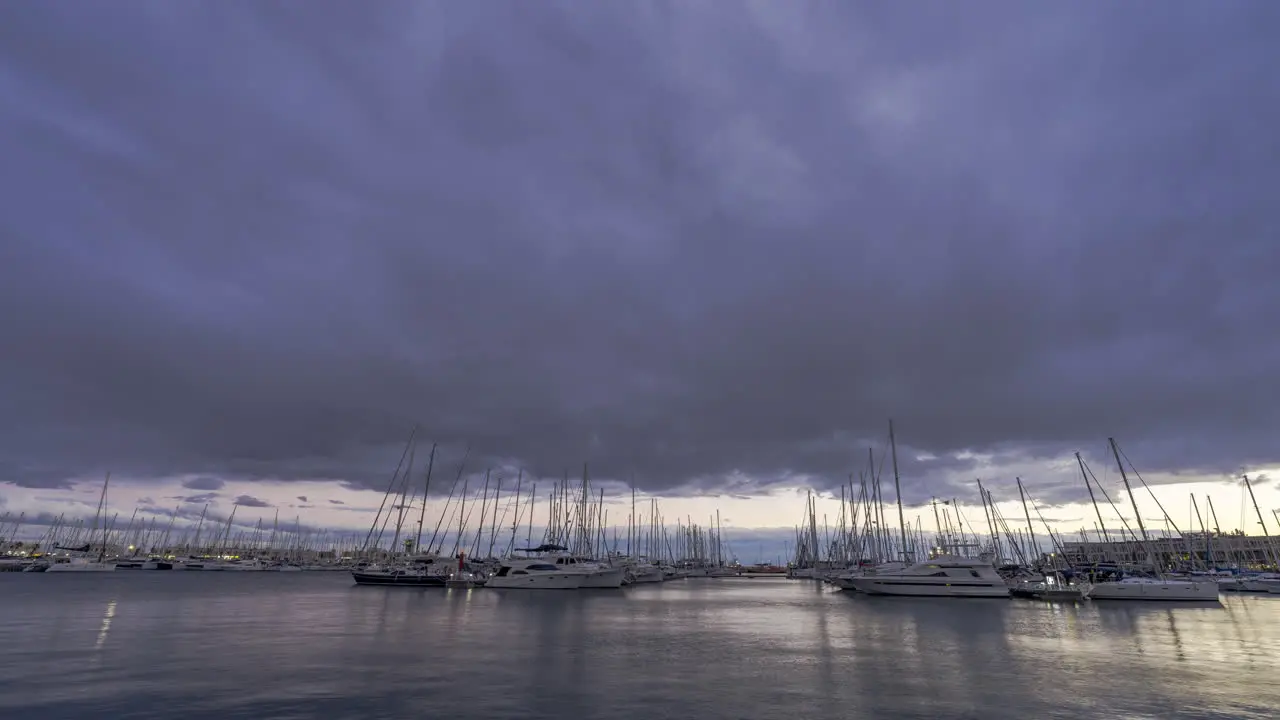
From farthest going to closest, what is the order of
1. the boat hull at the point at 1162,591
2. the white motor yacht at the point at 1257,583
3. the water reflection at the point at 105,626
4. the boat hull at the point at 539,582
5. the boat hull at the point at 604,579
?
1. the white motor yacht at the point at 1257,583
2. the boat hull at the point at 604,579
3. the boat hull at the point at 539,582
4. the boat hull at the point at 1162,591
5. the water reflection at the point at 105,626

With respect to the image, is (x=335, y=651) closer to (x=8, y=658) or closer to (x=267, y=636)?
(x=267, y=636)

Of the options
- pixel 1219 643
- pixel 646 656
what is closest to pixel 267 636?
pixel 646 656


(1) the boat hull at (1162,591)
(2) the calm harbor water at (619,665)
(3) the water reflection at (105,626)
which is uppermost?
(1) the boat hull at (1162,591)

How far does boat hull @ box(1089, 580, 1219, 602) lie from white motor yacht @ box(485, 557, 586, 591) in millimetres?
63440

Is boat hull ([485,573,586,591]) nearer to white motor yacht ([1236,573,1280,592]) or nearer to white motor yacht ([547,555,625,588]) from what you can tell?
white motor yacht ([547,555,625,588])

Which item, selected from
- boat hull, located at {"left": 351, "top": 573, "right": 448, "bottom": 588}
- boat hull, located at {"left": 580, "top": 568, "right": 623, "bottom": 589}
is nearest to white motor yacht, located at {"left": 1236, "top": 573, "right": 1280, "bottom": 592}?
boat hull, located at {"left": 580, "top": 568, "right": 623, "bottom": 589}

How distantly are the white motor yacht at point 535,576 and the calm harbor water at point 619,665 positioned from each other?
119 feet

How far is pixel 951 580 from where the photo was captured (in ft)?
246

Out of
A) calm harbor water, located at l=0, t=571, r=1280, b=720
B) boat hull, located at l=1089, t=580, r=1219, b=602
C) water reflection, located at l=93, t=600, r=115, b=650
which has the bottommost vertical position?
calm harbor water, located at l=0, t=571, r=1280, b=720

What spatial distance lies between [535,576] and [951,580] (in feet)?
172

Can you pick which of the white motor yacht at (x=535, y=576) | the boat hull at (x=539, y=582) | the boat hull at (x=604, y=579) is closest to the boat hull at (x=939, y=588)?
the boat hull at (x=604, y=579)

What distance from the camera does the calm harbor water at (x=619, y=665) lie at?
19.2 m

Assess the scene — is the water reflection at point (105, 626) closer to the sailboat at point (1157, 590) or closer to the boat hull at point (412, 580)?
the boat hull at point (412, 580)

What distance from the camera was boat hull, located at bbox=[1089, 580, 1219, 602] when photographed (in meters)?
69.1
